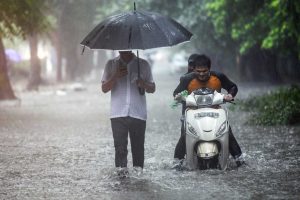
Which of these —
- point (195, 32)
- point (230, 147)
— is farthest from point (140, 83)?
point (195, 32)

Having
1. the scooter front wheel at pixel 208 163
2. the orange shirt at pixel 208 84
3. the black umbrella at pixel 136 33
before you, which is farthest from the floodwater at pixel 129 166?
the black umbrella at pixel 136 33

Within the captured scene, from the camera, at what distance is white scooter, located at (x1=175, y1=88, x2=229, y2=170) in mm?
8477

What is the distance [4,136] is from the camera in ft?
47.6

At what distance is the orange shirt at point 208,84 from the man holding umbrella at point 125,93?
73 centimetres

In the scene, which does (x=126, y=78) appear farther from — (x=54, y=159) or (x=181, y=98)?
(x=54, y=159)

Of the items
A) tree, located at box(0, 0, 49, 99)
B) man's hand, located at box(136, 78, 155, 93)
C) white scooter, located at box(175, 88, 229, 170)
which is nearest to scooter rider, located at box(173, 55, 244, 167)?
white scooter, located at box(175, 88, 229, 170)

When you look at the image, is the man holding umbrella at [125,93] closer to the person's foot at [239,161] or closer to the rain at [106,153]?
the rain at [106,153]

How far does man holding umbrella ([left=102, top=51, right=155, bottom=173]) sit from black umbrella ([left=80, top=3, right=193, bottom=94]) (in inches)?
11.5

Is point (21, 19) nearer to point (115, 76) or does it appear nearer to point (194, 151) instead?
point (115, 76)

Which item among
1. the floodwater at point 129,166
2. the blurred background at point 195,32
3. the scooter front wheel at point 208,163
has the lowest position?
the floodwater at point 129,166

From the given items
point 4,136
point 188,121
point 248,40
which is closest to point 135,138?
point 188,121

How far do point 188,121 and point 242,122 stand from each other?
8067 mm

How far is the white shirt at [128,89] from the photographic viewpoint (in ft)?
27.6

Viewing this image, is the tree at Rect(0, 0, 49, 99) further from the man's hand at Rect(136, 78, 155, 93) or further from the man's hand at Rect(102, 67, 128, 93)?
the man's hand at Rect(136, 78, 155, 93)
